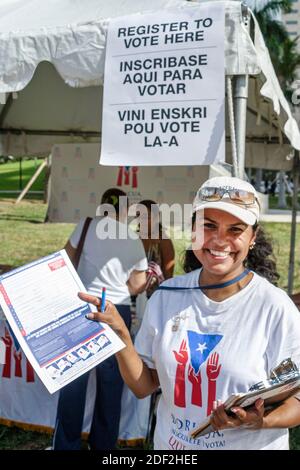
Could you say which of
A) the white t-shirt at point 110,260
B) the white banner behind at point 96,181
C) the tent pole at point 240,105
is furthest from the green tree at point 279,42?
the tent pole at point 240,105

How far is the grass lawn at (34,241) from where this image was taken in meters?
3.78

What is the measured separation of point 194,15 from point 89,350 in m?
1.87

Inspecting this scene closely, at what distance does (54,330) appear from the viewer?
5.24 ft

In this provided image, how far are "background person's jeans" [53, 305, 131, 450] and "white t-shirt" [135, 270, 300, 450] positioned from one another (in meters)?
1.54

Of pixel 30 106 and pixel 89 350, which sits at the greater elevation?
pixel 30 106

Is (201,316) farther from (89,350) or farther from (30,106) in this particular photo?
(30,106)

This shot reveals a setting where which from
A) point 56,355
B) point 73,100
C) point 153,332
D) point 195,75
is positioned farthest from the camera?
point 73,100

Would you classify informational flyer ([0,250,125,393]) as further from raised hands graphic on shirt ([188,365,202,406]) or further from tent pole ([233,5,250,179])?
tent pole ([233,5,250,179])

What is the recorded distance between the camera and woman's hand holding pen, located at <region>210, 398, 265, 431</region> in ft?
4.61

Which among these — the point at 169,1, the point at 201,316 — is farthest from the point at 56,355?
the point at 169,1

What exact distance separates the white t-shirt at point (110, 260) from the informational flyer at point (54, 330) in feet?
5.23

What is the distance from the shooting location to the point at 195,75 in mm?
2562

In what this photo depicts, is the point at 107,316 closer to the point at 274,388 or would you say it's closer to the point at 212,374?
the point at 212,374

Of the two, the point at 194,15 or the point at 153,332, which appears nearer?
the point at 153,332
